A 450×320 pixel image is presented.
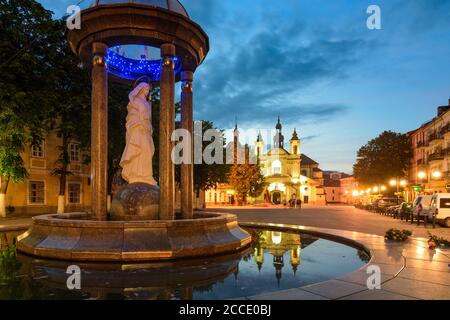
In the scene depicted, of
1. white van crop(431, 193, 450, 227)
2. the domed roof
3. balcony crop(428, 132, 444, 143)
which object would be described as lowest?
white van crop(431, 193, 450, 227)

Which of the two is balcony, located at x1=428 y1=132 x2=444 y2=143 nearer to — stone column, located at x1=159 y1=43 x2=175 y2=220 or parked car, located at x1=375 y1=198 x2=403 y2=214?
parked car, located at x1=375 y1=198 x2=403 y2=214

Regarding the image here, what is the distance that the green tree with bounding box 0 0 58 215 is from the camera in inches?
727

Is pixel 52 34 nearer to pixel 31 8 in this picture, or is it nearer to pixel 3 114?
pixel 31 8

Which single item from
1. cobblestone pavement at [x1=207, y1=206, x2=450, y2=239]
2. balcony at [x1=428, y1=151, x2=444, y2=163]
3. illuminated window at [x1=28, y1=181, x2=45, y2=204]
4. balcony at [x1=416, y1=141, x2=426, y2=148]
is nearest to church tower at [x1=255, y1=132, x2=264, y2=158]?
balcony at [x1=416, y1=141, x2=426, y2=148]

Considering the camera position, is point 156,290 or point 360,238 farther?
point 360,238

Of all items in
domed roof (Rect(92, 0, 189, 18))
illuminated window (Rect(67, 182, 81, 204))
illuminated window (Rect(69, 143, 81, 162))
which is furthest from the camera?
illuminated window (Rect(69, 143, 81, 162))

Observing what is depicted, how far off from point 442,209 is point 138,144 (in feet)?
62.7

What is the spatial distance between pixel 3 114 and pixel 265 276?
17263 mm

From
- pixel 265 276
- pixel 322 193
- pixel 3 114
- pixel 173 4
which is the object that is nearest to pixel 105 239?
pixel 265 276

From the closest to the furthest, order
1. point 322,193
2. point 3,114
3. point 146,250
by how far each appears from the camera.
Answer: point 146,250
point 3,114
point 322,193

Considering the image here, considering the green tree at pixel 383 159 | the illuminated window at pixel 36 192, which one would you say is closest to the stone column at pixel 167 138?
the illuminated window at pixel 36 192

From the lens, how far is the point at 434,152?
167 ft

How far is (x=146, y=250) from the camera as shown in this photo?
7570mm

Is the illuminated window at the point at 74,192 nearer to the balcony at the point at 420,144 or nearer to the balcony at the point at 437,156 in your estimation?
the balcony at the point at 437,156
